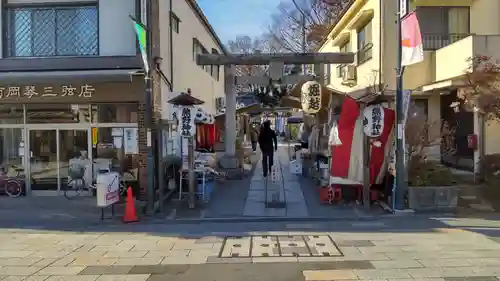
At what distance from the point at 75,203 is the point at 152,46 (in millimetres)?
4794

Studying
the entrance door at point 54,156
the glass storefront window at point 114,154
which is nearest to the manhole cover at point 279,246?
the glass storefront window at point 114,154

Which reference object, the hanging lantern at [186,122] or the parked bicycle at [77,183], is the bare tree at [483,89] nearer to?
the hanging lantern at [186,122]

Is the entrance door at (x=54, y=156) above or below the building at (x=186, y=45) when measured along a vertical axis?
below

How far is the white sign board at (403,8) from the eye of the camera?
11.5 m

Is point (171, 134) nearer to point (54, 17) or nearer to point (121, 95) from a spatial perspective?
point (121, 95)

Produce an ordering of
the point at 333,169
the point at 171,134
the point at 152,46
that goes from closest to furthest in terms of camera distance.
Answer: the point at 333,169 → the point at 152,46 → the point at 171,134

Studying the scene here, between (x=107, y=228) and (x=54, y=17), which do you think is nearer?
(x=107, y=228)

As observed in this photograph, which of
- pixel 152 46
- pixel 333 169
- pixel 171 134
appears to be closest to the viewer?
pixel 333 169

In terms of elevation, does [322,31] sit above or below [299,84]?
above

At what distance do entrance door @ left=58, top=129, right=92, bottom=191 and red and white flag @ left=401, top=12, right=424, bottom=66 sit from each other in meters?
9.05

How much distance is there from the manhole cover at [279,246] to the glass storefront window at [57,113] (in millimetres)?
7332

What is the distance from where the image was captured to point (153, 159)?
12.7 meters

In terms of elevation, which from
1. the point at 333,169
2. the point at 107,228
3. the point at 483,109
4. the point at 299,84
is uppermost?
the point at 299,84

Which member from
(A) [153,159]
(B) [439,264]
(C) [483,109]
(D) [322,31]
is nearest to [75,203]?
(A) [153,159]
